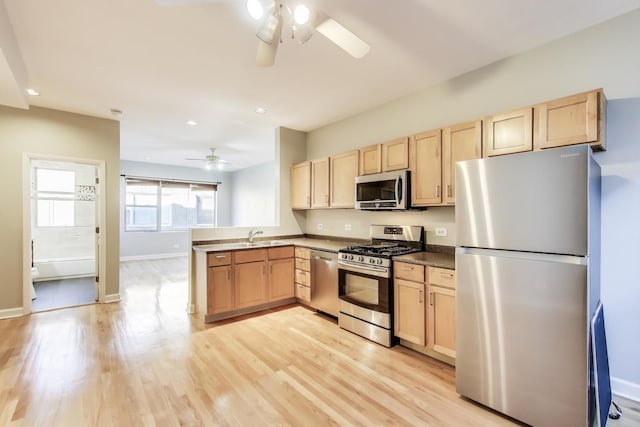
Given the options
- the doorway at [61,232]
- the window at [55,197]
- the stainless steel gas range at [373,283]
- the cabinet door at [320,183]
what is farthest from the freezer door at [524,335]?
the window at [55,197]

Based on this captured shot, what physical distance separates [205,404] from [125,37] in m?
2.95

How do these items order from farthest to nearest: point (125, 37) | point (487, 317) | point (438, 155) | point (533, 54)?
point (438, 155) → point (533, 54) → point (125, 37) → point (487, 317)

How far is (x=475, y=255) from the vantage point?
2.04 m

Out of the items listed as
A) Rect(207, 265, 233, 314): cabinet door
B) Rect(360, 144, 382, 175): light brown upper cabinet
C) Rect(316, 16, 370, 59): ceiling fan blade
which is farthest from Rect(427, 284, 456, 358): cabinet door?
Rect(207, 265, 233, 314): cabinet door

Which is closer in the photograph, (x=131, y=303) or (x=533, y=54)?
(x=533, y=54)

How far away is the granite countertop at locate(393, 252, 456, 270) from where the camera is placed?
255 cm

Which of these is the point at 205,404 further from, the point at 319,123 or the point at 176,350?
the point at 319,123

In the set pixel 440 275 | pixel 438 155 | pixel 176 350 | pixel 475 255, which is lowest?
pixel 176 350

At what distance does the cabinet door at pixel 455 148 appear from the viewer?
Answer: 264 cm

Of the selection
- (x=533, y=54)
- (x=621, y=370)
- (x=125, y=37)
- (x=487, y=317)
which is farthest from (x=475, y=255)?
(x=125, y=37)

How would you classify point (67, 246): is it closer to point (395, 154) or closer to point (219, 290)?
point (219, 290)

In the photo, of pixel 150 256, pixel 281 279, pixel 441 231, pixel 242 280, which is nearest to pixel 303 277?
pixel 281 279

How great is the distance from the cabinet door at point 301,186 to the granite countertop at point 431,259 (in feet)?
6.69

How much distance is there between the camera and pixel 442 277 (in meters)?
2.52
